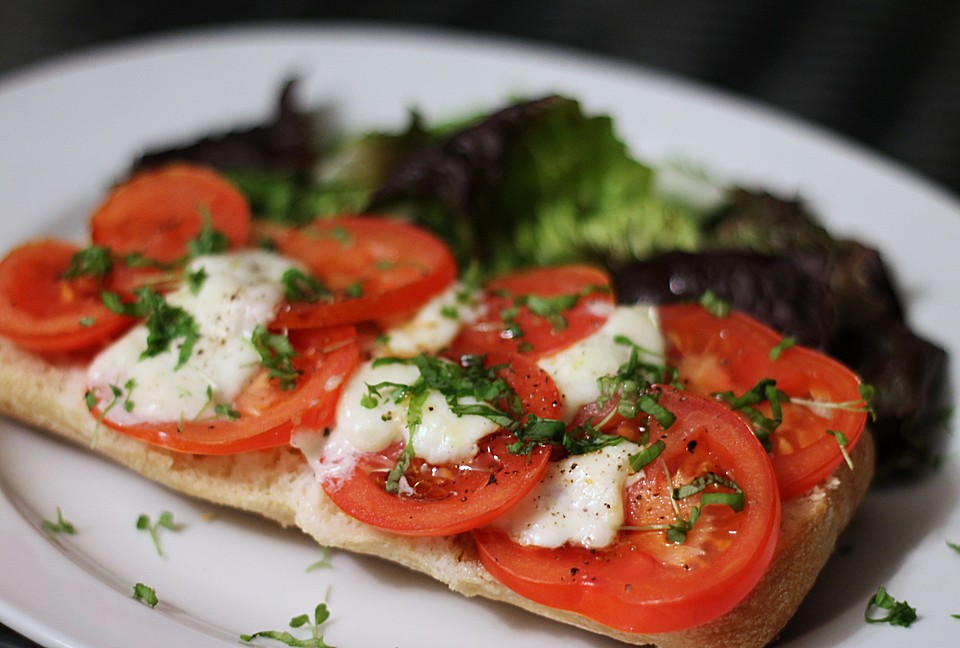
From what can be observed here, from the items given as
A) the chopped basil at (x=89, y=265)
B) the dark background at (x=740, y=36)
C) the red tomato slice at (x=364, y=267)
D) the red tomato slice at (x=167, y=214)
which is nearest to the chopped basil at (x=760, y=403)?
the red tomato slice at (x=364, y=267)

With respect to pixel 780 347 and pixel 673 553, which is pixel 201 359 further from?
pixel 780 347

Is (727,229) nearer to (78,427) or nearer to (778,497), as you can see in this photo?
(778,497)

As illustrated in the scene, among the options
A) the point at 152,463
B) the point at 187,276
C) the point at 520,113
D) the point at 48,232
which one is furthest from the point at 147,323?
the point at 520,113

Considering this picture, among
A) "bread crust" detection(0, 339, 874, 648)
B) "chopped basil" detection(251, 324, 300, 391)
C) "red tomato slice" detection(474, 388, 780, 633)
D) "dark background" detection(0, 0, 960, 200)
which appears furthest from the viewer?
"dark background" detection(0, 0, 960, 200)

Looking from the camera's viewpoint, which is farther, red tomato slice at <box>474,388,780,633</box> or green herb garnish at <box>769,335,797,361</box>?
green herb garnish at <box>769,335,797,361</box>

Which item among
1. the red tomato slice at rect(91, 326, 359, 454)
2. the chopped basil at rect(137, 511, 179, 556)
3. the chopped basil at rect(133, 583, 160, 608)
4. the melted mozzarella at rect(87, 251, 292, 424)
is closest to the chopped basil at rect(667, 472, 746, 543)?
the red tomato slice at rect(91, 326, 359, 454)

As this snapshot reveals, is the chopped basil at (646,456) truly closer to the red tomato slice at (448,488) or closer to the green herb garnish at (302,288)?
the red tomato slice at (448,488)

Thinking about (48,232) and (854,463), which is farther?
(48,232)

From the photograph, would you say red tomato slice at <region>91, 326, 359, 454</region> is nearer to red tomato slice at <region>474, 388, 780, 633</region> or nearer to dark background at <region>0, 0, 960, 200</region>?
red tomato slice at <region>474, 388, 780, 633</region>
